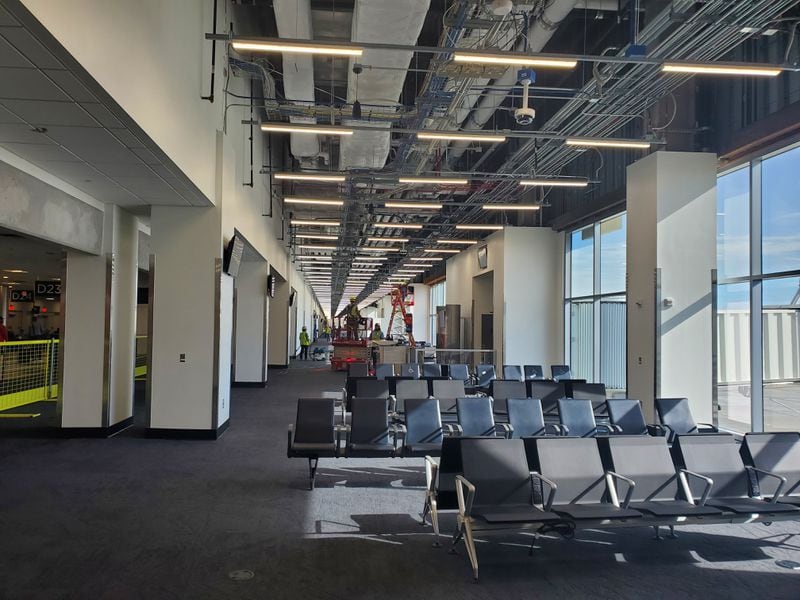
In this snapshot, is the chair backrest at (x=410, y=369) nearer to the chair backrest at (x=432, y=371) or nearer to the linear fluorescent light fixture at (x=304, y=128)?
the chair backrest at (x=432, y=371)

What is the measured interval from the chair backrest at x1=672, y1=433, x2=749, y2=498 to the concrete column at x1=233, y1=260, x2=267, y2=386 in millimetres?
11550

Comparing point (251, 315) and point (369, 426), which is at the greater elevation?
point (251, 315)

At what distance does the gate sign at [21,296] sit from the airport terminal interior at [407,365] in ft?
32.9

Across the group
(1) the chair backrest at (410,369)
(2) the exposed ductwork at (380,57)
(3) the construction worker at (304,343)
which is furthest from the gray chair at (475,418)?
(3) the construction worker at (304,343)

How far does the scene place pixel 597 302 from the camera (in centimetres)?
1300

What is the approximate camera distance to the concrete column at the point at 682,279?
28.6ft

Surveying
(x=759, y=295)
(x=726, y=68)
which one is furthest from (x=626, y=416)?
(x=726, y=68)

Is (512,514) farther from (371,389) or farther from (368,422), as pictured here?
(371,389)

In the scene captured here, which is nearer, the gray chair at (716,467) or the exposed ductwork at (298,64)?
the gray chair at (716,467)

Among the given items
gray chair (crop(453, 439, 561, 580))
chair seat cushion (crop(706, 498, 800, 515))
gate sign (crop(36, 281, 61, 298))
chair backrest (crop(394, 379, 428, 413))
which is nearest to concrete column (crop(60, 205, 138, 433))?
chair backrest (crop(394, 379, 428, 413))

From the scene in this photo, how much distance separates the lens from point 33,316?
73.6 feet

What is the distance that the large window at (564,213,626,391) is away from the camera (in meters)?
12.2

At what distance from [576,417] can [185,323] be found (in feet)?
18.1

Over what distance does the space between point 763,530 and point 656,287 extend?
14.7ft
